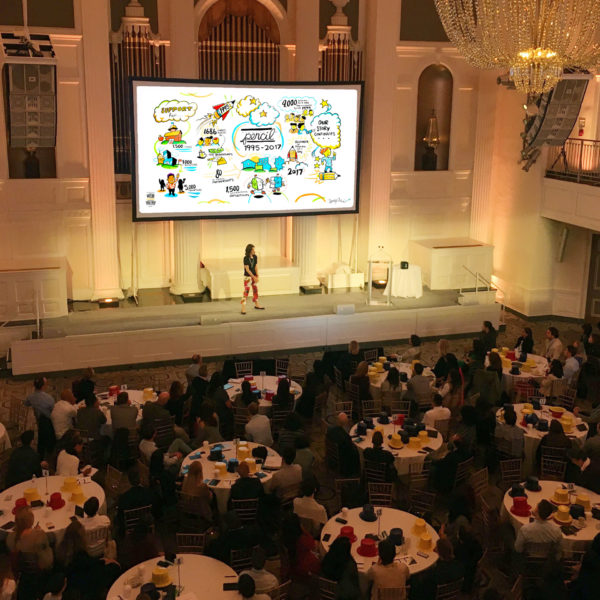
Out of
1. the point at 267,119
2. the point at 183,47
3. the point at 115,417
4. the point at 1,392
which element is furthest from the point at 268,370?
the point at 183,47

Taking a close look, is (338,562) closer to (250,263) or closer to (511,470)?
(511,470)

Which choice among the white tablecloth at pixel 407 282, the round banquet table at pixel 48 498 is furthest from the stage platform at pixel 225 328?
the round banquet table at pixel 48 498

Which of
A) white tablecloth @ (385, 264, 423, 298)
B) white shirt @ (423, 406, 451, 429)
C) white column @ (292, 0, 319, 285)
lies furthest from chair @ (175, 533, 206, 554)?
white column @ (292, 0, 319, 285)

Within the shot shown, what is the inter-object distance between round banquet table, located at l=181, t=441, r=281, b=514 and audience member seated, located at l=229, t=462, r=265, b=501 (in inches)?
10.7

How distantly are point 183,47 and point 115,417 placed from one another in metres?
8.33

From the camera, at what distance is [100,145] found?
1623 cm

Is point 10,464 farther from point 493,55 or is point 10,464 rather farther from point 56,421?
point 493,55

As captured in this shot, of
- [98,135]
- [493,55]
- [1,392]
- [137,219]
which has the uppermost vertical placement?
[493,55]

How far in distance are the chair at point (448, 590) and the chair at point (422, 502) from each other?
1479mm

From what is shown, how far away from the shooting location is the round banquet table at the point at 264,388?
39.1ft

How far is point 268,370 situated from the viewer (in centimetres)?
1364

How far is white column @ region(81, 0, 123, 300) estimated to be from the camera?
51.6 ft

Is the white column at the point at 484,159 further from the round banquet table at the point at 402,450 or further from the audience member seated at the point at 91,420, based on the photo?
the audience member seated at the point at 91,420

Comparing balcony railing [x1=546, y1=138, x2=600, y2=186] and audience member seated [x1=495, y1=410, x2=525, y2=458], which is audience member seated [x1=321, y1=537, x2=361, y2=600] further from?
balcony railing [x1=546, y1=138, x2=600, y2=186]
